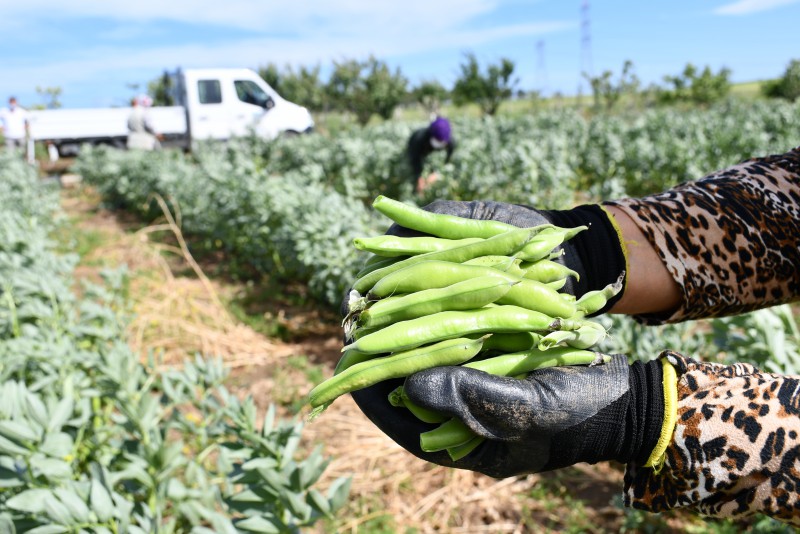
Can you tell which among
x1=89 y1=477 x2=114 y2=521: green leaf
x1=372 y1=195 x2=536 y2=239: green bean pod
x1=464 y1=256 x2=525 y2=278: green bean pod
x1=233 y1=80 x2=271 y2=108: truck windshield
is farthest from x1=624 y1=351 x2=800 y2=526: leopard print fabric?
x1=233 y1=80 x2=271 y2=108: truck windshield

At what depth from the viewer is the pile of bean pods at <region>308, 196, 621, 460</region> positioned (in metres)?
1.33

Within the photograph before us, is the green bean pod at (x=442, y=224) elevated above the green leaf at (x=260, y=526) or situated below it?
above

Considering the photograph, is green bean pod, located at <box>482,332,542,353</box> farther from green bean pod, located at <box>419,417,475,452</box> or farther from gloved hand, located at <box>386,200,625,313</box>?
gloved hand, located at <box>386,200,625,313</box>

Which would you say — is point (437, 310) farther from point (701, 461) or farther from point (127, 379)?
point (127, 379)

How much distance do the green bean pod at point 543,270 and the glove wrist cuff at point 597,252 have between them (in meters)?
0.21

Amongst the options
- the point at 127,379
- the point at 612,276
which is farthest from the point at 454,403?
the point at 127,379

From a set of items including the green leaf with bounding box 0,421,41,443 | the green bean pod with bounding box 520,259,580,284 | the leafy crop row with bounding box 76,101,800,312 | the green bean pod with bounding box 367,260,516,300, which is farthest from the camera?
the leafy crop row with bounding box 76,101,800,312

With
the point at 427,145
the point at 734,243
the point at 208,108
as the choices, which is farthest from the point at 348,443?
the point at 208,108

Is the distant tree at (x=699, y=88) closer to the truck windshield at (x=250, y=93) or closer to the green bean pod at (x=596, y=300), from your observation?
the truck windshield at (x=250, y=93)

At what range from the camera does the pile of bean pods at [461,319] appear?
1326 millimetres

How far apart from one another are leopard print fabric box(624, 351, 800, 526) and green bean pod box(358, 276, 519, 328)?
1.49 feet

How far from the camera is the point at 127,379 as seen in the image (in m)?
2.58

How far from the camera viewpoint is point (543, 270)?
1539mm

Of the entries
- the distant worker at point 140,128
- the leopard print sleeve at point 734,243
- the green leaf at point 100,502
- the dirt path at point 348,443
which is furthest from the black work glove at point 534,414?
the distant worker at point 140,128
